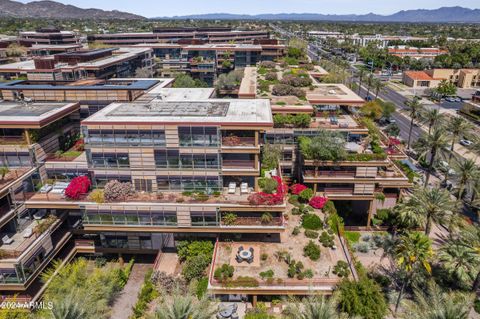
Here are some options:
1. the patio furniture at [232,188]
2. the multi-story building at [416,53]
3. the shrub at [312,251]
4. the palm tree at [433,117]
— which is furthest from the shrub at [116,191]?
the multi-story building at [416,53]

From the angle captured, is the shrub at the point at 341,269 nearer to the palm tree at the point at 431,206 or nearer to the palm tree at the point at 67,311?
the palm tree at the point at 431,206

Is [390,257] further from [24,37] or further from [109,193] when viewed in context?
[24,37]

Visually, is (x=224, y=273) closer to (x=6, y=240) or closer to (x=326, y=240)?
(x=326, y=240)

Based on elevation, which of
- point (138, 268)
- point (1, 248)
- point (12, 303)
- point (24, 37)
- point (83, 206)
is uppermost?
point (24, 37)

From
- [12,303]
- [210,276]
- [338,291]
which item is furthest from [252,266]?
[12,303]

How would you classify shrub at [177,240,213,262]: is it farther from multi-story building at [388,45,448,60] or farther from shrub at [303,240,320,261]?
multi-story building at [388,45,448,60]

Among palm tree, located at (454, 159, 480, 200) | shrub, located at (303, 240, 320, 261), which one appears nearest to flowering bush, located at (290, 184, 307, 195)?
shrub, located at (303, 240, 320, 261)
